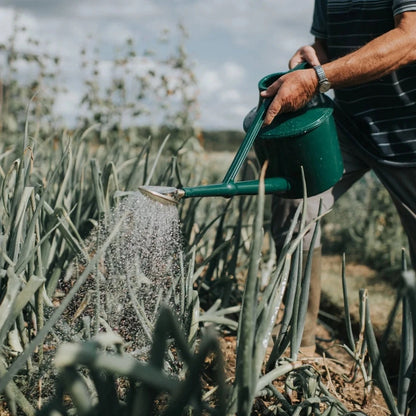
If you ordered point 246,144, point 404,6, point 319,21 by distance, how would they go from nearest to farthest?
1. point 246,144
2. point 404,6
3. point 319,21

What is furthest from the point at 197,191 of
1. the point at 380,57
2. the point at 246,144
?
the point at 380,57

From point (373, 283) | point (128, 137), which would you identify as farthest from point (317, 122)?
point (128, 137)

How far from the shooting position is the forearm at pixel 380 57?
1433 mm

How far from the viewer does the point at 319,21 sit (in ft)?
6.38

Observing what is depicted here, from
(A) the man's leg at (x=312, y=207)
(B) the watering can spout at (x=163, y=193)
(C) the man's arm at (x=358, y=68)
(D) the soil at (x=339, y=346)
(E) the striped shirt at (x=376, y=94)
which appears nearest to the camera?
(B) the watering can spout at (x=163, y=193)

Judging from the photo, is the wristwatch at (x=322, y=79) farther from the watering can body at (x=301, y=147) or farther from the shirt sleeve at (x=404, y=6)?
the shirt sleeve at (x=404, y=6)

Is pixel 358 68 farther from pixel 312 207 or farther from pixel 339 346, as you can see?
pixel 339 346

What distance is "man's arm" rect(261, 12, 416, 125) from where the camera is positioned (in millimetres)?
1426

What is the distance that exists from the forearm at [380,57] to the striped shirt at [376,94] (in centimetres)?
19

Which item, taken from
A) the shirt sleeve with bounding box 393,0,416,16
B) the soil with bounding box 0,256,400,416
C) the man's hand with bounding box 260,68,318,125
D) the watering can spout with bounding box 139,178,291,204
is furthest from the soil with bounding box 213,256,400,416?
the shirt sleeve with bounding box 393,0,416,16

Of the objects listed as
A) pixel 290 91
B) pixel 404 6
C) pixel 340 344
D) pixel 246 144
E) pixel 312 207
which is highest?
pixel 404 6

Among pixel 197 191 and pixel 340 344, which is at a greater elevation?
pixel 197 191

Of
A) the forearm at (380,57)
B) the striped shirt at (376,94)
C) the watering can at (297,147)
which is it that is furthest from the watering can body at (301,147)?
the striped shirt at (376,94)

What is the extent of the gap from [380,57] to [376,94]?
0.32m
